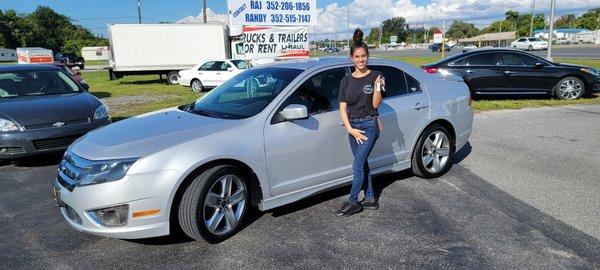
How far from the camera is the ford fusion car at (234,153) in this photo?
3.44 meters

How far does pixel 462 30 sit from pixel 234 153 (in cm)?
15091

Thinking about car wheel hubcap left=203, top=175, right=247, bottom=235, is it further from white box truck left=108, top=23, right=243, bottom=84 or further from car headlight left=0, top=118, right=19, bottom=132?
white box truck left=108, top=23, right=243, bottom=84

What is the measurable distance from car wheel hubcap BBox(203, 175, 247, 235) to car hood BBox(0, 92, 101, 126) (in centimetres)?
378

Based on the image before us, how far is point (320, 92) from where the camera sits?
176 inches

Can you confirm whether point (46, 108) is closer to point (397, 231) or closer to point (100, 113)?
point (100, 113)

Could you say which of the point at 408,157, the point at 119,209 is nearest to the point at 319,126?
the point at 408,157

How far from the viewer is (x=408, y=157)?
5.17 m

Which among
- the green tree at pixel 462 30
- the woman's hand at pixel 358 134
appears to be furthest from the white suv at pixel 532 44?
the green tree at pixel 462 30

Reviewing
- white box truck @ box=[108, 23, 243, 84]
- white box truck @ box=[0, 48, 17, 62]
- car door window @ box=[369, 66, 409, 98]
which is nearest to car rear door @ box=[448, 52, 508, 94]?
car door window @ box=[369, 66, 409, 98]

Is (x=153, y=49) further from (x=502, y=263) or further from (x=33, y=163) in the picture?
(x=502, y=263)

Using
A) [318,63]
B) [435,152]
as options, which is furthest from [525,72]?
[318,63]

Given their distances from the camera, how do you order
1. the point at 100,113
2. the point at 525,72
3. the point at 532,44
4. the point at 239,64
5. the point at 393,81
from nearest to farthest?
the point at 393,81 → the point at 100,113 → the point at 525,72 → the point at 239,64 → the point at 532,44

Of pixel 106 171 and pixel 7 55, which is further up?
pixel 7 55

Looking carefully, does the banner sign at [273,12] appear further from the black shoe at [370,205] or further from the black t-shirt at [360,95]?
the black shoe at [370,205]
